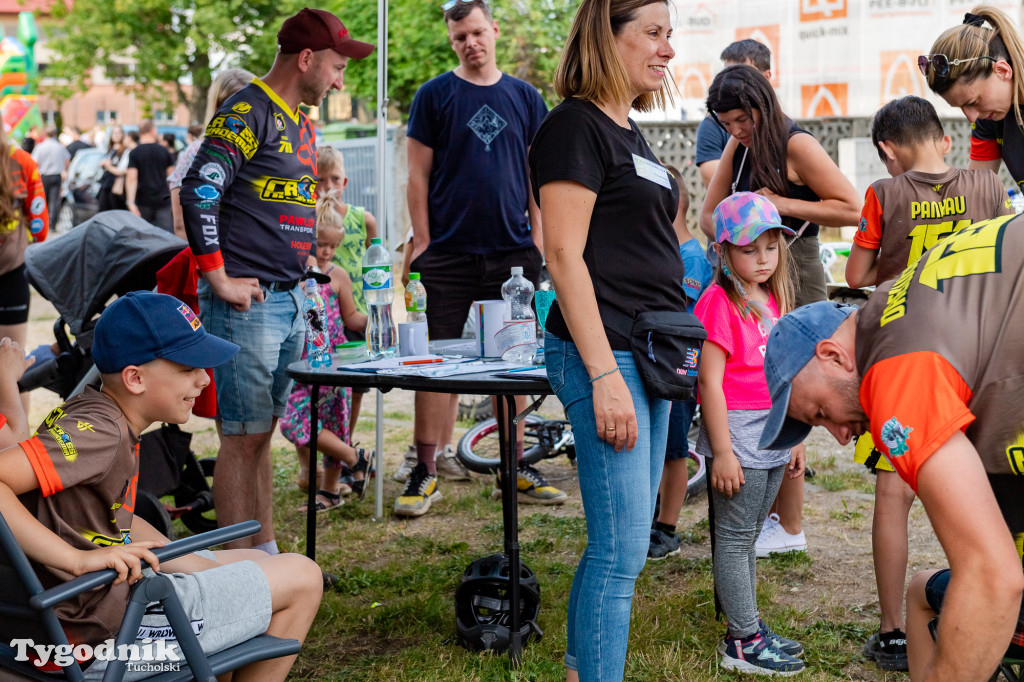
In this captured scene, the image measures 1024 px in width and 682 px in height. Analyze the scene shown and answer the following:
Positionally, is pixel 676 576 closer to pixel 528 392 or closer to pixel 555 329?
pixel 528 392

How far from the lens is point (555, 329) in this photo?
8.73 feet

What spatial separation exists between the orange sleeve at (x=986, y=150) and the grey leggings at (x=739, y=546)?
138cm

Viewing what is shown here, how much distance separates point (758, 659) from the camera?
3.23m

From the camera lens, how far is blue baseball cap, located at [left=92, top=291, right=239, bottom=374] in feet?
8.39

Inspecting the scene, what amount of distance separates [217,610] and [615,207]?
1386mm

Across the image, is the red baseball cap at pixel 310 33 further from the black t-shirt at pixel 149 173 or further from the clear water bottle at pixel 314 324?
the black t-shirt at pixel 149 173

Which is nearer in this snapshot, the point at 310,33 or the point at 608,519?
the point at 608,519

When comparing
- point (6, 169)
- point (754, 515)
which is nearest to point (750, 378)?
point (754, 515)

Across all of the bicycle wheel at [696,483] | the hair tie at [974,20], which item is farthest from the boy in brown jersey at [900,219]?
the bicycle wheel at [696,483]

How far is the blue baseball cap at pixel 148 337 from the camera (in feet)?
8.39

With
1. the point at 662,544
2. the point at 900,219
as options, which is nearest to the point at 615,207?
the point at 900,219

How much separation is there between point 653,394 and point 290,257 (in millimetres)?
1718

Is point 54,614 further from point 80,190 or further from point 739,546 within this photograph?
point 80,190

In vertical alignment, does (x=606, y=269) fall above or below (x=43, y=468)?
above
